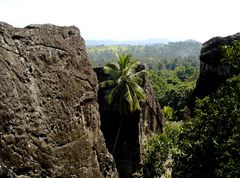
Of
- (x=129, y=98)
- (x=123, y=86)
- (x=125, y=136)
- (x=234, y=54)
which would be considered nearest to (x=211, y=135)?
(x=234, y=54)

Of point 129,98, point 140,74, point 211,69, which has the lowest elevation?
point 129,98

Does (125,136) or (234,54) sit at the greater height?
(234,54)

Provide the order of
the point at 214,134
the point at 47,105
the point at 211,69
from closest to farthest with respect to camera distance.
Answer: the point at 47,105
the point at 214,134
the point at 211,69

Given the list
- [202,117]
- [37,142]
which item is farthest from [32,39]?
[202,117]

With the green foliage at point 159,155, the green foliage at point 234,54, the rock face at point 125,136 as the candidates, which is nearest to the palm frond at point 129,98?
the rock face at point 125,136

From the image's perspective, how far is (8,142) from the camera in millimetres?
13188

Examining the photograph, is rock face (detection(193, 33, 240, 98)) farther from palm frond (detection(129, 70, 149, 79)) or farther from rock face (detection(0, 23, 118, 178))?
rock face (detection(0, 23, 118, 178))

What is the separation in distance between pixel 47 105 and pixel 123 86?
24051 millimetres

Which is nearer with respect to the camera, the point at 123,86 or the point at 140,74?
the point at 123,86

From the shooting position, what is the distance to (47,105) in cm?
1536

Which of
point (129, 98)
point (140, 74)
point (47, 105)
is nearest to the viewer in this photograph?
point (47, 105)

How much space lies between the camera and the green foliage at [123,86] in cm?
3836

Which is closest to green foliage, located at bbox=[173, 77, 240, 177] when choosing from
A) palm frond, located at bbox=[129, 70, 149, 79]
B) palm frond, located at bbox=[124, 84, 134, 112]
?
palm frond, located at bbox=[124, 84, 134, 112]

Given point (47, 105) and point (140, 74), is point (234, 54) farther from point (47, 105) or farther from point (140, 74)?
point (140, 74)
